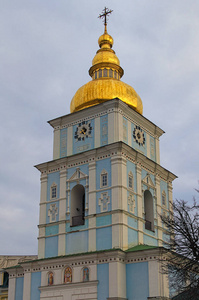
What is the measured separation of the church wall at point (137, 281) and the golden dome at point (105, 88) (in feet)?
33.6

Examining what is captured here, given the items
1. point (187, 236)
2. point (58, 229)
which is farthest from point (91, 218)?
point (187, 236)

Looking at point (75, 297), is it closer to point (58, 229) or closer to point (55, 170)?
point (58, 229)

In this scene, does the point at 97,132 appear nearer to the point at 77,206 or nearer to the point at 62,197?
the point at 62,197

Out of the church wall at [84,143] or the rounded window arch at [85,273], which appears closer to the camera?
the rounded window arch at [85,273]

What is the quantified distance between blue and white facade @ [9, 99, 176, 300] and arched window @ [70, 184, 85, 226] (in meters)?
0.06

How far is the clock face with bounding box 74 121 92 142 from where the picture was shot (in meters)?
29.4

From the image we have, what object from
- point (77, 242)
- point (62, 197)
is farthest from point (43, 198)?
point (77, 242)

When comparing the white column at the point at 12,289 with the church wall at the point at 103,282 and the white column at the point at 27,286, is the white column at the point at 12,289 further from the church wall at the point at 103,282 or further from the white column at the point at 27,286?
the church wall at the point at 103,282

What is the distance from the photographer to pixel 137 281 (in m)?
24.5

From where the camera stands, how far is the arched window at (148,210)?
28.7 m

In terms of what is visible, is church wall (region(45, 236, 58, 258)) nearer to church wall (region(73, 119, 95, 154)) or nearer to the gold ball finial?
church wall (region(73, 119, 95, 154))

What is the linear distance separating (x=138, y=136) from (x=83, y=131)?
10.8 ft

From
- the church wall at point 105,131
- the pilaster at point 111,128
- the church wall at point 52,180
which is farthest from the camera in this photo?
the church wall at point 52,180

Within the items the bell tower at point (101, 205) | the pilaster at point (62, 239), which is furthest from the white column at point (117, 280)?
the pilaster at point (62, 239)
